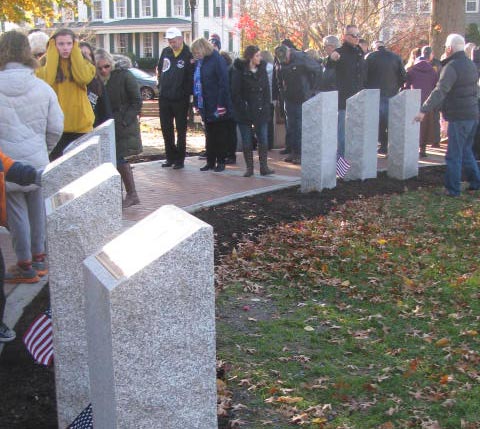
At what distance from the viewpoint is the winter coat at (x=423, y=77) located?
1448 cm

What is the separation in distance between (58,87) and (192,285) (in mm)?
5233

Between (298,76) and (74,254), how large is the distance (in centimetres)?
942

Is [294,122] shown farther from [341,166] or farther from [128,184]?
[128,184]

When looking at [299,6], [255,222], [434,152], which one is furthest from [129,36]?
[255,222]

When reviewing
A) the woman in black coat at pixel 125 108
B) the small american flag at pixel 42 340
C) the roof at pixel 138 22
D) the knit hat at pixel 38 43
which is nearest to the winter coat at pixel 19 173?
the small american flag at pixel 42 340

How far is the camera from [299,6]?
27328mm

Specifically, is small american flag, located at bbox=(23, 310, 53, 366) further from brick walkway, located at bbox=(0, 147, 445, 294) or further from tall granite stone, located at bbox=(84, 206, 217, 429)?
brick walkway, located at bbox=(0, 147, 445, 294)

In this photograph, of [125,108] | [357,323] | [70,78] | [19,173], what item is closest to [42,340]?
[19,173]

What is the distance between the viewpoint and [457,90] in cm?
1002

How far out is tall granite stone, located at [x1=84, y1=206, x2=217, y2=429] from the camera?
2.85m

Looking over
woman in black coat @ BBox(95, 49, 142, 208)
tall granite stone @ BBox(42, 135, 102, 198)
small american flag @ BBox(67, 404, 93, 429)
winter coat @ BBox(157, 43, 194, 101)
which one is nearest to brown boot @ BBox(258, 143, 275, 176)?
winter coat @ BBox(157, 43, 194, 101)

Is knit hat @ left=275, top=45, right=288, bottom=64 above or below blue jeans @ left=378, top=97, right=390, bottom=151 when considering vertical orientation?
above

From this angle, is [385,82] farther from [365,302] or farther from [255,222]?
[365,302]

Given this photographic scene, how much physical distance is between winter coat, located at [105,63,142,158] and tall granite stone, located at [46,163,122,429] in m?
5.29
